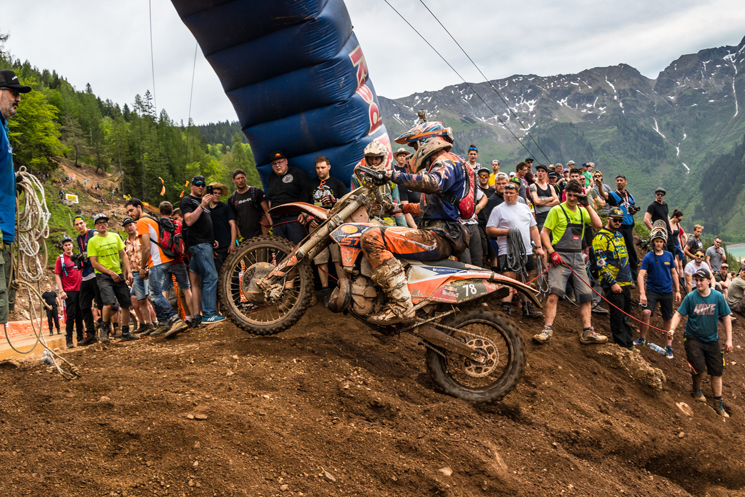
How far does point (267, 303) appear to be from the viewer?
16.5 feet

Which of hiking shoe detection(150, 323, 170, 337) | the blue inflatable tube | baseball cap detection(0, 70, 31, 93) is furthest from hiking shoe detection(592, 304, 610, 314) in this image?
baseball cap detection(0, 70, 31, 93)

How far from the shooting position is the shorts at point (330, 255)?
5.33 meters

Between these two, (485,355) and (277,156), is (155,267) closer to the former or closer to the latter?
(277,156)

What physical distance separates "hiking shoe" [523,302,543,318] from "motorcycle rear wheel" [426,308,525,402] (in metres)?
3.74

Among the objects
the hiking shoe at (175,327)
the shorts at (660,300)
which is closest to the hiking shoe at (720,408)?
the shorts at (660,300)

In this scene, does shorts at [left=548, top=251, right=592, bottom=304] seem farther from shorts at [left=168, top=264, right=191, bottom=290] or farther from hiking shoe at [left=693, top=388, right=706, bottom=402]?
shorts at [left=168, top=264, right=191, bottom=290]

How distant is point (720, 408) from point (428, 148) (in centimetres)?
676

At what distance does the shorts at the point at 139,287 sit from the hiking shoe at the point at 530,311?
6348 mm

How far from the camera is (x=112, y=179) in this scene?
89375 mm

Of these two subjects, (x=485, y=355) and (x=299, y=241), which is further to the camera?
(x=299, y=241)

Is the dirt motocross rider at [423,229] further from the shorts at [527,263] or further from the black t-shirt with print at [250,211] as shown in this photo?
the shorts at [527,263]

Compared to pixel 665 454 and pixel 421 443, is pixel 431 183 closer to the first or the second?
pixel 421 443

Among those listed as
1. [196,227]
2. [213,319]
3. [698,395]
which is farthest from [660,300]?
[196,227]

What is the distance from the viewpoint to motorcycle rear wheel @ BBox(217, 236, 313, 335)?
195 inches
